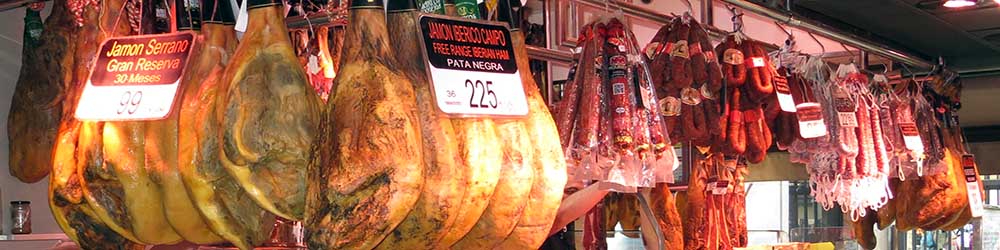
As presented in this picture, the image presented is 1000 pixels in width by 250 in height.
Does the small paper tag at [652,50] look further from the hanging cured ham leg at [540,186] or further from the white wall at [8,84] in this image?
the white wall at [8,84]

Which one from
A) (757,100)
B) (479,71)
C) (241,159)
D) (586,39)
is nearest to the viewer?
(241,159)

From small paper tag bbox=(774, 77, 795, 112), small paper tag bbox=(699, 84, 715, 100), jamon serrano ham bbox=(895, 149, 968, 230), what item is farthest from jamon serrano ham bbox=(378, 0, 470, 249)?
jamon serrano ham bbox=(895, 149, 968, 230)

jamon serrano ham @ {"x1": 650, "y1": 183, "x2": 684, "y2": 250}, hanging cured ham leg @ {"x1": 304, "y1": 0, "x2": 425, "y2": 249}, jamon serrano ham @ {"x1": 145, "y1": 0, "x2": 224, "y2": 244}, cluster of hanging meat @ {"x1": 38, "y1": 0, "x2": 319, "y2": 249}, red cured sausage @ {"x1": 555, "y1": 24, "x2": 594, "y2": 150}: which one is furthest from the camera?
jamon serrano ham @ {"x1": 650, "y1": 183, "x2": 684, "y2": 250}

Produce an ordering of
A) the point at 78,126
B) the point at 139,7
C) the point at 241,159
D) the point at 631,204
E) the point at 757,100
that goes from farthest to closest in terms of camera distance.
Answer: the point at 631,204 < the point at 757,100 < the point at 139,7 < the point at 78,126 < the point at 241,159

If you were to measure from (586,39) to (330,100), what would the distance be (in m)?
1.71

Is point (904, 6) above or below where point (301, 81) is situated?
above

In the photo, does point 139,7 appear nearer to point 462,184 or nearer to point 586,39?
point 462,184

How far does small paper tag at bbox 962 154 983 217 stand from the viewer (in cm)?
580

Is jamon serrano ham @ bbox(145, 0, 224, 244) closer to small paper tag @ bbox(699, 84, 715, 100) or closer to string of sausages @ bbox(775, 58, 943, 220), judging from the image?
small paper tag @ bbox(699, 84, 715, 100)

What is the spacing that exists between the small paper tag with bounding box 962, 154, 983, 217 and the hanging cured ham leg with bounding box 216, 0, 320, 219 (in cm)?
446

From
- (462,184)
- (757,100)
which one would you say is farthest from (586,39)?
(462,184)

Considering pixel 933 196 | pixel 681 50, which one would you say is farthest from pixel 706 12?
pixel 933 196

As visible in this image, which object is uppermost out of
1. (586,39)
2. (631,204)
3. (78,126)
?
(586,39)

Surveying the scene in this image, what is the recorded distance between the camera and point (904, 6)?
5.28 metres
